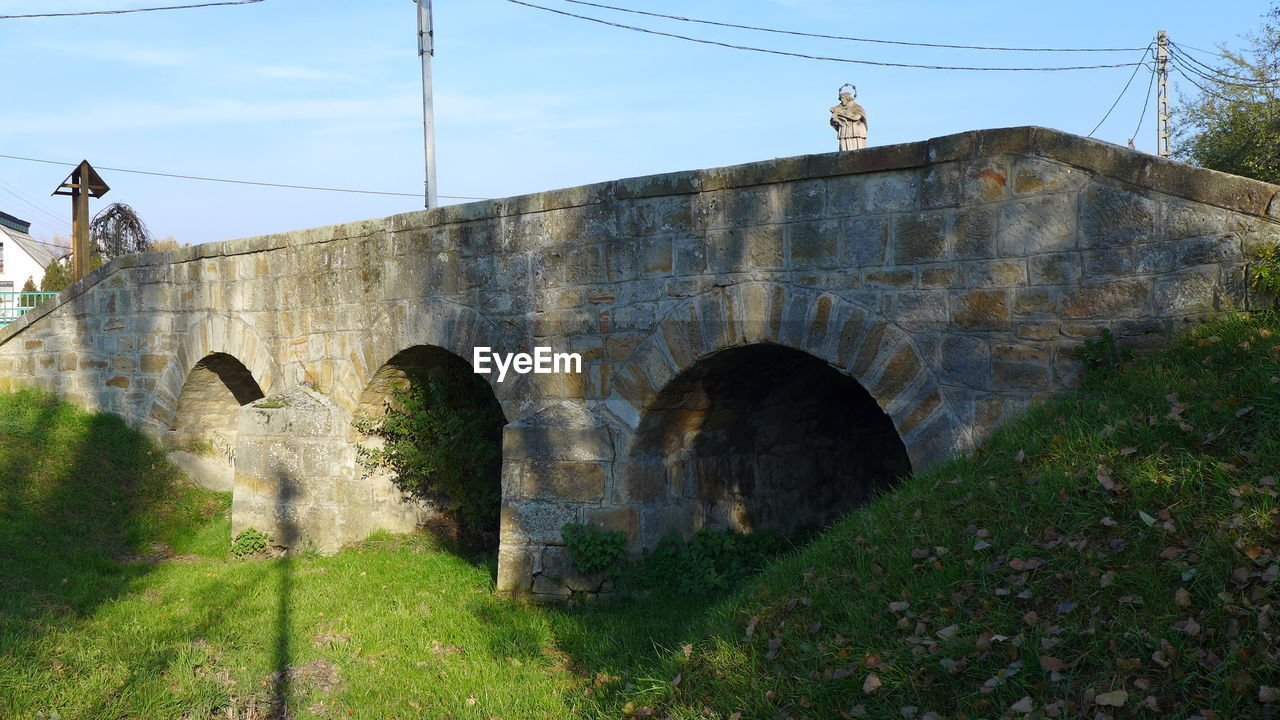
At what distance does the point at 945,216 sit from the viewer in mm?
5430

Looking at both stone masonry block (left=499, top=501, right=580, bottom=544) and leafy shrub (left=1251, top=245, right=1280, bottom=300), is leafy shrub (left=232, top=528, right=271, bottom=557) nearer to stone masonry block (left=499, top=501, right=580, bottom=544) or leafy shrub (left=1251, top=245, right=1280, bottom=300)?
stone masonry block (left=499, top=501, right=580, bottom=544)

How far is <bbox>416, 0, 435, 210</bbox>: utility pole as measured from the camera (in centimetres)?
1576

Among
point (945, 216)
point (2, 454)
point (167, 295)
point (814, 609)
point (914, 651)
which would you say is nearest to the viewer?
point (914, 651)

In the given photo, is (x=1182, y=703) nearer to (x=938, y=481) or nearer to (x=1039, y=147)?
(x=938, y=481)

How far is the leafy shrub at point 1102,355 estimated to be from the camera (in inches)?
194

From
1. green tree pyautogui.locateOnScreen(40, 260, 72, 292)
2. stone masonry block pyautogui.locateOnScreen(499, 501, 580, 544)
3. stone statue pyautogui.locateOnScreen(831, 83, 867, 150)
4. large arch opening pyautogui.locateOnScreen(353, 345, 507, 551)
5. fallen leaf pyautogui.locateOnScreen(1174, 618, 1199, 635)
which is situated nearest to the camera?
fallen leaf pyautogui.locateOnScreen(1174, 618, 1199, 635)

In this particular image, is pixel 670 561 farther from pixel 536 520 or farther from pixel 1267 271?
pixel 1267 271

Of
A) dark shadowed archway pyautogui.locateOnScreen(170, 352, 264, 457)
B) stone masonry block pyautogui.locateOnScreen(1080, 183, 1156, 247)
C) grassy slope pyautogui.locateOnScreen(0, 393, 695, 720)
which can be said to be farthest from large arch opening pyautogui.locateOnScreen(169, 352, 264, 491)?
stone masonry block pyautogui.locateOnScreen(1080, 183, 1156, 247)

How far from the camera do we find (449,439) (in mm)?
8805

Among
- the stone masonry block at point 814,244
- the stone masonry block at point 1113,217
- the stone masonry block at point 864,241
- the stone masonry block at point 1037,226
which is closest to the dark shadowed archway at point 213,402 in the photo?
the stone masonry block at point 814,244

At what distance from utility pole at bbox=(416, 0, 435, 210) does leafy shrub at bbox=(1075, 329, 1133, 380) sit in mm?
12163

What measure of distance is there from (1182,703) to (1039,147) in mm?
2947

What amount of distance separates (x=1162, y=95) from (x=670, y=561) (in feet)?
58.3

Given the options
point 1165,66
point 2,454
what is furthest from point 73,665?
point 1165,66
